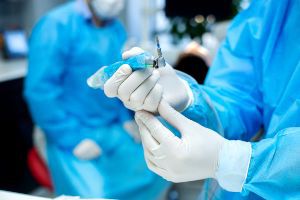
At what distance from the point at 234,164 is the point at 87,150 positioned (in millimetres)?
884

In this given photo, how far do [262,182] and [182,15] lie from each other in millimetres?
1718

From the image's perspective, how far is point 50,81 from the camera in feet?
4.50

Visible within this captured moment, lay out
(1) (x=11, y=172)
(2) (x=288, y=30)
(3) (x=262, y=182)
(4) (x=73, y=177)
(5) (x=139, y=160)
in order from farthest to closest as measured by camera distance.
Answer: (1) (x=11, y=172)
(5) (x=139, y=160)
(4) (x=73, y=177)
(2) (x=288, y=30)
(3) (x=262, y=182)

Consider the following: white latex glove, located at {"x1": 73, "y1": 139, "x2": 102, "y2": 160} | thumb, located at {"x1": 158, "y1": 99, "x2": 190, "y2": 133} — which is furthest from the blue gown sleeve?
white latex glove, located at {"x1": 73, "y1": 139, "x2": 102, "y2": 160}

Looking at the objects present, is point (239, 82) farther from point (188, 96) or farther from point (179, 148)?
point (179, 148)

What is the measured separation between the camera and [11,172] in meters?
2.03

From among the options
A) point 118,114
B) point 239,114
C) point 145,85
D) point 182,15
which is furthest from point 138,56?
point 182,15

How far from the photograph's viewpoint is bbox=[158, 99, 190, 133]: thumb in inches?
25.0

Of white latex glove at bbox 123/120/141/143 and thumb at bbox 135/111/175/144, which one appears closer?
thumb at bbox 135/111/175/144

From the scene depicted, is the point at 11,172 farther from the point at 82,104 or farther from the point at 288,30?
the point at 288,30

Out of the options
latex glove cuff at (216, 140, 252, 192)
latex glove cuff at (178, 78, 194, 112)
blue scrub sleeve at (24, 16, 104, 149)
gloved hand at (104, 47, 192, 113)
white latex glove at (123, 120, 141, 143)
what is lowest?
white latex glove at (123, 120, 141, 143)

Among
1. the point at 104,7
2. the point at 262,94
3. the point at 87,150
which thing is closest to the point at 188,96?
the point at 262,94

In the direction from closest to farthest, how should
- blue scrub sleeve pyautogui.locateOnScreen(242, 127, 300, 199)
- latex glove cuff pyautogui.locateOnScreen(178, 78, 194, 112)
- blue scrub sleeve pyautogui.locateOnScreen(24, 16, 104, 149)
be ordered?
1. blue scrub sleeve pyautogui.locateOnScreen(242, 127, 300, 199)
2. latex glove cuff pyautogui.locateOnScreen(178, 78, 194, 112)
3. blue scrub sleeve pyautogui.locateOnScreen(24, 16, 104, 149)

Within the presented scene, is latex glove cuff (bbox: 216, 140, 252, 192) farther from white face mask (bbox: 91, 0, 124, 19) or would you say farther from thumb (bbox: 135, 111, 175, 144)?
white face mask (bbox: 91, 0, 124, 19)
